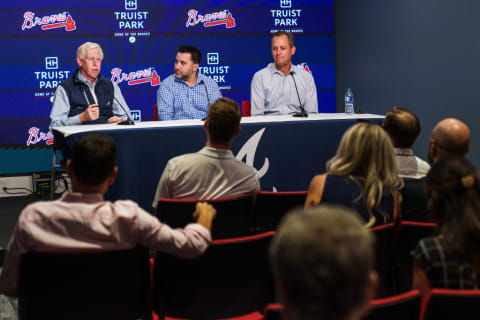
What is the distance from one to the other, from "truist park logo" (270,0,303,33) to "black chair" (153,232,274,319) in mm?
5202

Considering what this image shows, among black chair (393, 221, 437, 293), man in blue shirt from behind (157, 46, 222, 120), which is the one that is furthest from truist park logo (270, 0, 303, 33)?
black chair (393, 221, 437, 293)

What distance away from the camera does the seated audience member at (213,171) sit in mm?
2598

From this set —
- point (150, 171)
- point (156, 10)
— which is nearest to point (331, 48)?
point (156, 10)

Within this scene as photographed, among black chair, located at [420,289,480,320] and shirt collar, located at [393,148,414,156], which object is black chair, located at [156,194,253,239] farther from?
black chair, located at [420,289,480,320]

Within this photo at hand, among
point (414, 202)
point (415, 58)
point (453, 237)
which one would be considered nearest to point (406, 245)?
point (414, 202)

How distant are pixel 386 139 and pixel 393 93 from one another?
13.1 feet

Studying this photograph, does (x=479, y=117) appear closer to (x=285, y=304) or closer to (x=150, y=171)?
(x=150, y=171)

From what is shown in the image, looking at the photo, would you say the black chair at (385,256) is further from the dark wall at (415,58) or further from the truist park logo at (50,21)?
the truist park logo at (50,21)

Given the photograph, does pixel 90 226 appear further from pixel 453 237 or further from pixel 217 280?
pixel 453 237

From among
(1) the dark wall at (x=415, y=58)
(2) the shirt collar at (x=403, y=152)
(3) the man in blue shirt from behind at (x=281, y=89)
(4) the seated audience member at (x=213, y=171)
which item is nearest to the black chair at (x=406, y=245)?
(2) the shirt collar at (x=403, y=152)

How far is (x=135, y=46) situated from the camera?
6.33 m

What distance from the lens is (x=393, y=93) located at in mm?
5914

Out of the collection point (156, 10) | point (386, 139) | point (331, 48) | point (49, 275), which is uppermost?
point (156, 10)

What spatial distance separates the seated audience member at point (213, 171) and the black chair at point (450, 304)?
1.45 meters
